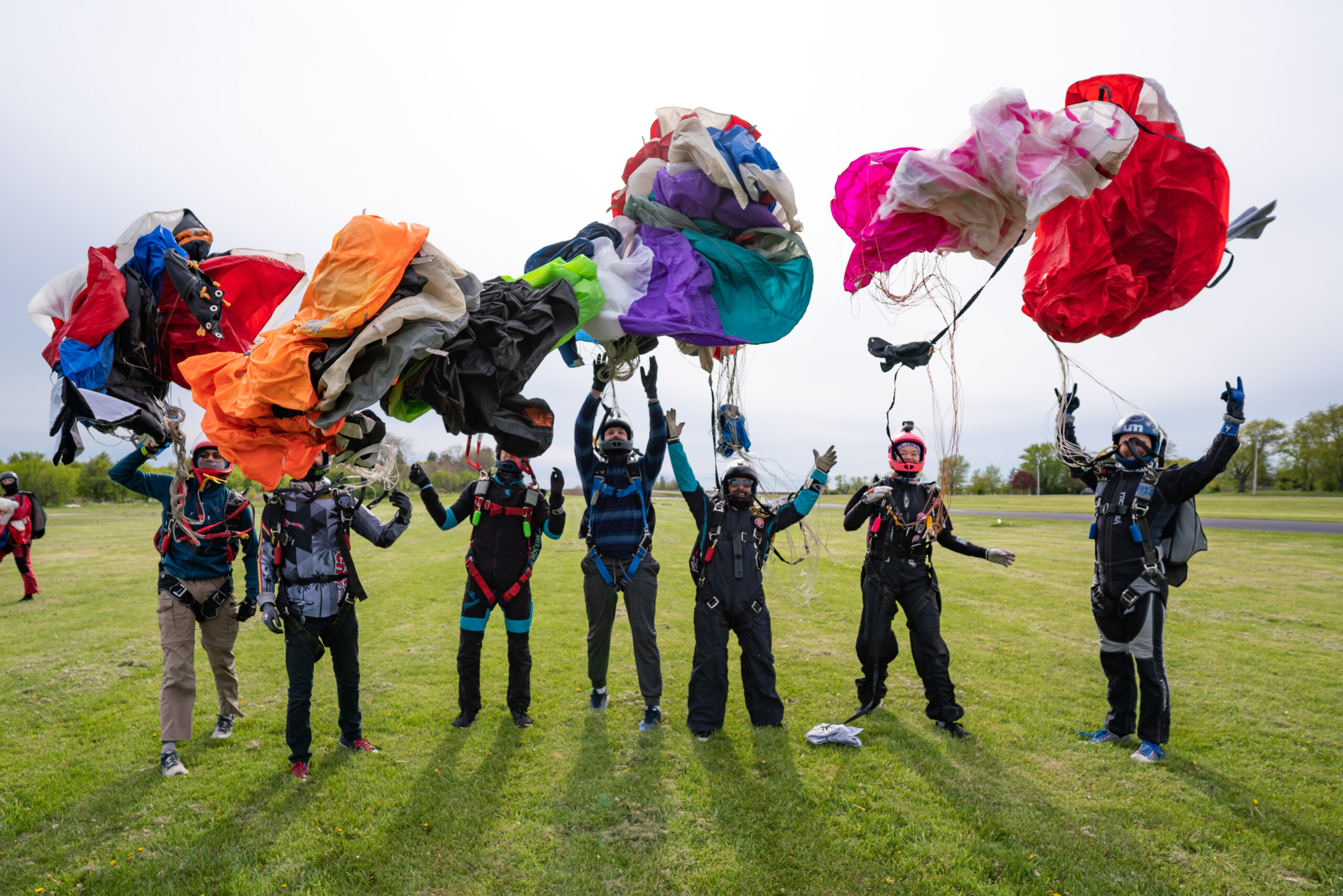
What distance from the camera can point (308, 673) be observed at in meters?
4.14

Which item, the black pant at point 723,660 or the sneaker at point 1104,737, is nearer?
the sneaker at point 1104,737

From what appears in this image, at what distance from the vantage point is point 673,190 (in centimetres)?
277

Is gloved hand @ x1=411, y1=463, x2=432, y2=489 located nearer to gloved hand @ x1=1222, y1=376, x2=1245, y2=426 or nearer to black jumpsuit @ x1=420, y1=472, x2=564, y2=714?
black jumpsuit @ x1=420, y1=472, x2=564, y2=714

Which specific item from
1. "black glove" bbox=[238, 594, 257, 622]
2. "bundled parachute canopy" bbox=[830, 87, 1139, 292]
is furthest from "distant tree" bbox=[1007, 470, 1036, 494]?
"black glove" bbox=[238, 594, 257, 622]

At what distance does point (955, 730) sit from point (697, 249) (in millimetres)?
3952

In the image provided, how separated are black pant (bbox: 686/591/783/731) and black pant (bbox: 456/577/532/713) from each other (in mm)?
1311

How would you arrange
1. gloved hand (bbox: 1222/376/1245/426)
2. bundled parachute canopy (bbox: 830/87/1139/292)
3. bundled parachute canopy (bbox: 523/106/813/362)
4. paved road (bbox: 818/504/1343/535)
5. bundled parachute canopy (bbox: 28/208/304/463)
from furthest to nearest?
paved road (bbox: 818/504/1343/535), gloved hand (bbox: 1222/376/1245/426), bundled parachute canopy (bbox: 523/106/813/362), bundled parachute canopy (bbox: 830/87/1139/292), bundled parachute canopy (bbox: 28/208/304/463)

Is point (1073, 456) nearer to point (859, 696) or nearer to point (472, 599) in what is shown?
point (859, 696)

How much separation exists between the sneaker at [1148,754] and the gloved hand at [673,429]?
12.1ft

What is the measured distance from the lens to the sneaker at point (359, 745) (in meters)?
4.40

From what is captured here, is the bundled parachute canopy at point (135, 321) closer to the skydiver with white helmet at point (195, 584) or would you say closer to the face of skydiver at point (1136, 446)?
the skydiver with white helmet at point (195, 584)

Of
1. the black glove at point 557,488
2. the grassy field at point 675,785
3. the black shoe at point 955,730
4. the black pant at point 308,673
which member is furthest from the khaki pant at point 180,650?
the black shoe at point 955,730

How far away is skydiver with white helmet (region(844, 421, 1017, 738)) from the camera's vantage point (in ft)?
15.9

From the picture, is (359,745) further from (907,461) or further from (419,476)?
(907,461)
